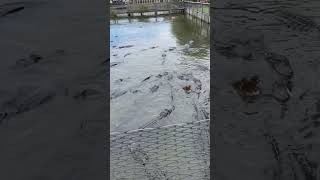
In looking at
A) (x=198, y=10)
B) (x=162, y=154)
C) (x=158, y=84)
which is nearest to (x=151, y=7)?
(x=198, y=10)

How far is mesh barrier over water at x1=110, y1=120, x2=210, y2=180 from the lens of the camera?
253cm

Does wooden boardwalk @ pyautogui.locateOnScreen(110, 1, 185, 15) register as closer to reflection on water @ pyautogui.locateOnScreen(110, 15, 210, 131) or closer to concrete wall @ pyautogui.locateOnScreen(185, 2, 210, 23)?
concrete wall @ pyautogui.locateOnScreen(185, 2, 210, 23)

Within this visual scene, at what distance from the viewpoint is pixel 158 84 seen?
7184 millimetres

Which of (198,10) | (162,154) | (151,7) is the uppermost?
(151,7)

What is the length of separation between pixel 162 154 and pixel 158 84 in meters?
4.45

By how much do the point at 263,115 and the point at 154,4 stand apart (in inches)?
1143

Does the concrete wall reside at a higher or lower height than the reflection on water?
higher

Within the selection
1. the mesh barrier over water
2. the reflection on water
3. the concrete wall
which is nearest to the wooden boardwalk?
the concrete wall

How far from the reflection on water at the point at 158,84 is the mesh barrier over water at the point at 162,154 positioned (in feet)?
6.39

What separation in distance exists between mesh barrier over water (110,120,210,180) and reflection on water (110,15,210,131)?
1947 millimetres

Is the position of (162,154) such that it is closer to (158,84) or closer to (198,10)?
(158,84)
